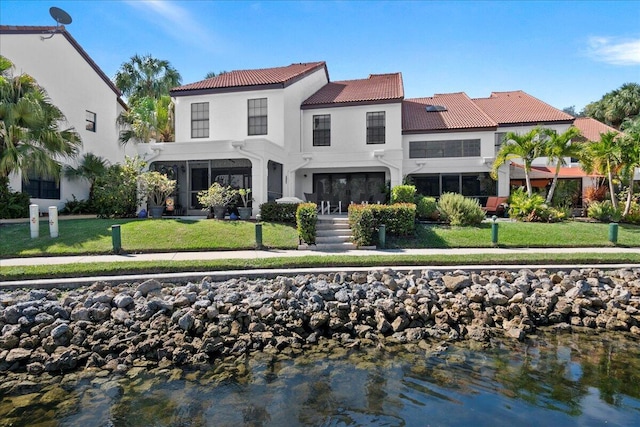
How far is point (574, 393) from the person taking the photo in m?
5.38

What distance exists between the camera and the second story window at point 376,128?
21641 mm

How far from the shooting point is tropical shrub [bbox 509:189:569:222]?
16922 mm

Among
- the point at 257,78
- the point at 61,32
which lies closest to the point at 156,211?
the point at 257,78

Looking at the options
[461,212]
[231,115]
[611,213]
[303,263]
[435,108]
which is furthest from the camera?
[435,108]

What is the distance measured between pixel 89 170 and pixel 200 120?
239 inches

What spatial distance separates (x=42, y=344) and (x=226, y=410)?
11.7 feet

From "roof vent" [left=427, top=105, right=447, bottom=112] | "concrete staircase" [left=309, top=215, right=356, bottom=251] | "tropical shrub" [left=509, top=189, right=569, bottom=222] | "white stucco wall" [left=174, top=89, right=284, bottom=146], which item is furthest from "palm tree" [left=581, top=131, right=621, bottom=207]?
"white stucco wall" [left=174, top=89, right=284, bottom=146]

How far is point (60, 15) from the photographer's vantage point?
66.7 feet

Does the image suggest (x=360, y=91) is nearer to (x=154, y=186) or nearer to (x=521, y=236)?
(x=154, y=186)

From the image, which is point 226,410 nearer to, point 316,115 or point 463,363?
point 463,363

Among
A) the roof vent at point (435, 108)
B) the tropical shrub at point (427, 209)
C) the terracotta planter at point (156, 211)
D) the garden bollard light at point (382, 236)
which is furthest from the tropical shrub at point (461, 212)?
the terracotta planter at point (156, 211)

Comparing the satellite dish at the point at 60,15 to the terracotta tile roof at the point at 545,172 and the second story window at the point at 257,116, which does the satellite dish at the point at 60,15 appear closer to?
the second story window at the point at 257,116

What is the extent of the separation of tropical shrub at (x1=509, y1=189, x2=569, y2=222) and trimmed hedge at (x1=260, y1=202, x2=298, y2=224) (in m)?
9.68

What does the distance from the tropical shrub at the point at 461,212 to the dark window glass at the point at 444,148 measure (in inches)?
272
